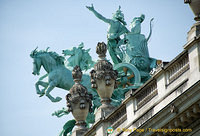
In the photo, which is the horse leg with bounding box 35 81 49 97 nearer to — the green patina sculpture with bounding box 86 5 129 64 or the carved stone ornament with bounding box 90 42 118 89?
the green patina sculpture with bounding box 86 5 129 64

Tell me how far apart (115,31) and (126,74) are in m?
3.74

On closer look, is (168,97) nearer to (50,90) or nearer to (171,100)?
(171,100)

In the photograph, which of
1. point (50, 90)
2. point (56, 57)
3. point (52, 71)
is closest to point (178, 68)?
point (50, 90)

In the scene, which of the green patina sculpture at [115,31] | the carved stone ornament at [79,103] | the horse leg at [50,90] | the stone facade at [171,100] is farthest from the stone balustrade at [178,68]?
the horse leg at [50,90]

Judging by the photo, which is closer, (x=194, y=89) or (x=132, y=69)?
(x=194, y=89)

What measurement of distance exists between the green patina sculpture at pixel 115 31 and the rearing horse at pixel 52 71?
2432 millimetres

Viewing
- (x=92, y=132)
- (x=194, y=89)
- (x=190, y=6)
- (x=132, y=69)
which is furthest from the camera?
(x=132, y=69)

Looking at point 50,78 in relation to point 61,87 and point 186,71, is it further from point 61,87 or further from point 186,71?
point 186,71

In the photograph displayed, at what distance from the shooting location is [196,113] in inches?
957

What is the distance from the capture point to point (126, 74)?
1612 inches

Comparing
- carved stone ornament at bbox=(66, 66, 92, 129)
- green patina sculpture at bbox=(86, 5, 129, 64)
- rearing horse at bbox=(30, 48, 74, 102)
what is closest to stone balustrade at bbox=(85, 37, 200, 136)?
carved stone ornament at bbox=(66, 66, 92, 129)

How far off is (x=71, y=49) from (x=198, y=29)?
20.1 m

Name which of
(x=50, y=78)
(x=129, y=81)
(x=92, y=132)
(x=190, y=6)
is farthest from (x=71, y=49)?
(x=190, y=6)

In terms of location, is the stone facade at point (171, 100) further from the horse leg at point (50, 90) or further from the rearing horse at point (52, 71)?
the rearing horse at point (52, 71)
